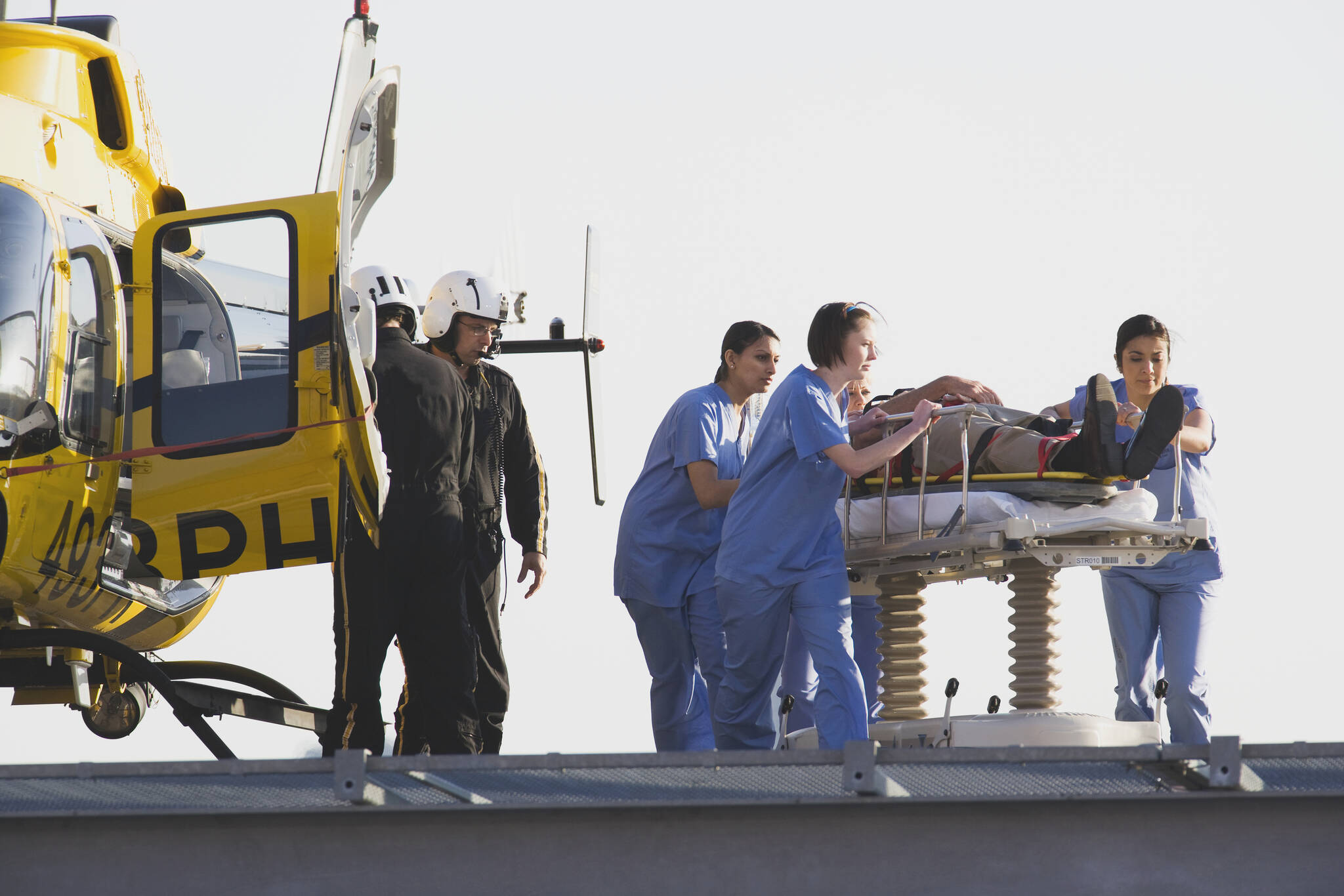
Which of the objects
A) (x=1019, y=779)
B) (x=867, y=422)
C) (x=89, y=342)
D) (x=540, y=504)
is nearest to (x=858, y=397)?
(x=867, y=422)

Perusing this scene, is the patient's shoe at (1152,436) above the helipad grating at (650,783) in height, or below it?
above

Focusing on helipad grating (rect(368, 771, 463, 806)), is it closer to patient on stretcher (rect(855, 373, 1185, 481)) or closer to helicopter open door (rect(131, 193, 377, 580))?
helicopter open door (rect(131, 193, 377, 580))

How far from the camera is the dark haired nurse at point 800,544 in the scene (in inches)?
208

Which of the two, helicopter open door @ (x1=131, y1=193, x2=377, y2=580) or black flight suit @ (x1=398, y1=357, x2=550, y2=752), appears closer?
helicopter open door @ (x1=131, y1=193, x2=377, y2=580)

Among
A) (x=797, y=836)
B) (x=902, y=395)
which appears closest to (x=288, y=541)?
(x=902, y=395)

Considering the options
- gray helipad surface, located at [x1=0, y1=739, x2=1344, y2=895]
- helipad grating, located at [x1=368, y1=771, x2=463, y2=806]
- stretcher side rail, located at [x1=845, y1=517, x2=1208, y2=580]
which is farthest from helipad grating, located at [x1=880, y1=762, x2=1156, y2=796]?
stretcher side rail, located at [x1=845, y1=517, x2=1208, y2=580]

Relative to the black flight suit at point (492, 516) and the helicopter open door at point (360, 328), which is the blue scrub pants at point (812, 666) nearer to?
the black flight suit at point (492, 516)

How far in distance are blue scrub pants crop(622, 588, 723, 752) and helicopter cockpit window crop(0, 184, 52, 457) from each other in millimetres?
2513

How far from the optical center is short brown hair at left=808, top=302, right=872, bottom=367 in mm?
5594

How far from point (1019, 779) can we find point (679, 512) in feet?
10.9

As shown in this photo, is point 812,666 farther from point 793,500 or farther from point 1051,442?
point 1051,442

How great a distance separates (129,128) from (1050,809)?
598cm

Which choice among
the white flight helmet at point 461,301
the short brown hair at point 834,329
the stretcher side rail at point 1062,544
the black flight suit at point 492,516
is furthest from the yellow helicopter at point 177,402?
the stretcher side rail at point 1062,544

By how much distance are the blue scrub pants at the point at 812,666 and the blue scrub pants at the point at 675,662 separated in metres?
0.34
